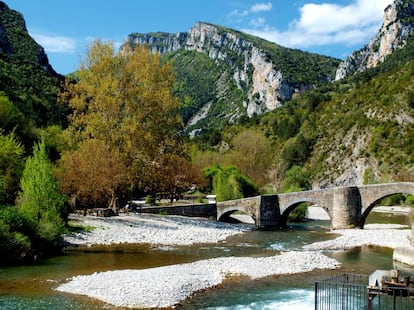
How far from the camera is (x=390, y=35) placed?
460 ft

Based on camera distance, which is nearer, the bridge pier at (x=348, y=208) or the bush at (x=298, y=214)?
the bridge pier at (x=348, y=208)

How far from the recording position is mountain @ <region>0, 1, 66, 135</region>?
65975 mm

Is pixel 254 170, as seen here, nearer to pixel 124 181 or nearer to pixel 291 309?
pixel 124 181

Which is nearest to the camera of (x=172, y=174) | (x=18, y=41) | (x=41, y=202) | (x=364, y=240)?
(x=41, y=202)

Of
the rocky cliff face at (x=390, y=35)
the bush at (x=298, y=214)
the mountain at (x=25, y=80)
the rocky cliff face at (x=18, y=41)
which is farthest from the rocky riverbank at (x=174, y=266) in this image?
the rocky cliff face at (x=390, y=35)

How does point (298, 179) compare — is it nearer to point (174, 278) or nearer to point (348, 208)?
point (348, 208)

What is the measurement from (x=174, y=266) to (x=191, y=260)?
2.96m

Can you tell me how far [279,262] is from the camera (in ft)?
94.4

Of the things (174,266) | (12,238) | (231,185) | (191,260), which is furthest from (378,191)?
(12,238)

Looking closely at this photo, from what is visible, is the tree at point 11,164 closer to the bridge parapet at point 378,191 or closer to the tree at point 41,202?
the tree at point 41,202

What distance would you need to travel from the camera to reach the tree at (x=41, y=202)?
2973 centimetres

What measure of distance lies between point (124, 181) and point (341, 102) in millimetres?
77141

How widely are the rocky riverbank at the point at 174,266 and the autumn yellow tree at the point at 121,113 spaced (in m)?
4.72

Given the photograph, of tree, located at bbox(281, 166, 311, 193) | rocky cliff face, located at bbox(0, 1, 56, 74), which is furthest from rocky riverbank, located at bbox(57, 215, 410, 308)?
rocky cliff face, located at bbox(0, 1, 56, 74)
